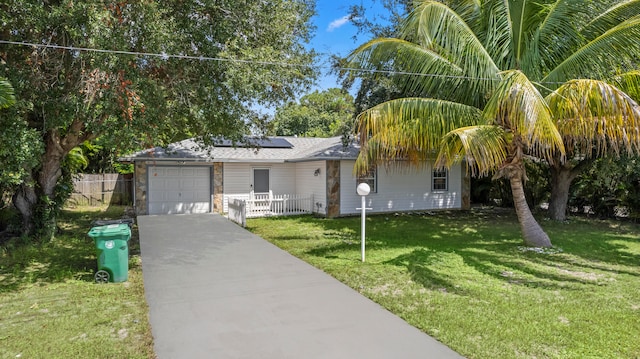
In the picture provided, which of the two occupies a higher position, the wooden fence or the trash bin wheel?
the wooden fence

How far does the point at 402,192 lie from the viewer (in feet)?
53.3

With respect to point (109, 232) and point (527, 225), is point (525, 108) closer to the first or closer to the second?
point (527, 225)

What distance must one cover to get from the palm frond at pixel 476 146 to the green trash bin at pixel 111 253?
19.6ft

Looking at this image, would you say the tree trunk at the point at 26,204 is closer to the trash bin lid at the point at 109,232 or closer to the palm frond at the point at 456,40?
the trash bin lid at the point at 109,232

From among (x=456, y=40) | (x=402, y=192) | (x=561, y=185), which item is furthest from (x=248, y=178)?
(x=561, y=185)

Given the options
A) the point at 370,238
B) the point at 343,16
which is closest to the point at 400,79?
the point at 370,238

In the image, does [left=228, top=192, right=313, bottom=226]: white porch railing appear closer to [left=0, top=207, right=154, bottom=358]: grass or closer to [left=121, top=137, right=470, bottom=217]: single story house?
[left=121, top=137, right=470, bottom=217]: single story house

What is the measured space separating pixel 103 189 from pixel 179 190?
6498 millimetres

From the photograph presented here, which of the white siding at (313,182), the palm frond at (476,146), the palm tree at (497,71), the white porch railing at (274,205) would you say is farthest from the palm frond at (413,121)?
the white porch railing at (274,205)

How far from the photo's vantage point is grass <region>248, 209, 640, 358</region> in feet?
13.5

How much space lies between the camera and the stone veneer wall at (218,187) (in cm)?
1578

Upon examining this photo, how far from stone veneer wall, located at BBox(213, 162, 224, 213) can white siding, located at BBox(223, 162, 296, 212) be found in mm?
126

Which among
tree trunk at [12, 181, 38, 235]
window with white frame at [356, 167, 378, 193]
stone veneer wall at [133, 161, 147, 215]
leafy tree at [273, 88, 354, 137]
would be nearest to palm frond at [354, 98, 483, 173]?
window with white frame at [356, 167, 378, 193]

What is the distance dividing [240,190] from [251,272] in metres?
9.75
